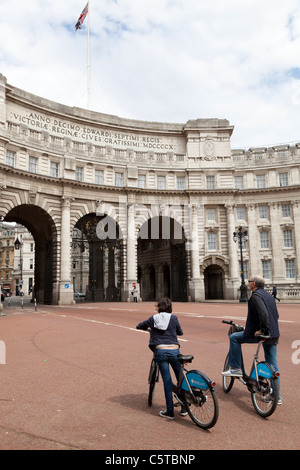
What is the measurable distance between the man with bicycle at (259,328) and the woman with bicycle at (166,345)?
1.06 metres

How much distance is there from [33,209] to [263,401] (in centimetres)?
3478

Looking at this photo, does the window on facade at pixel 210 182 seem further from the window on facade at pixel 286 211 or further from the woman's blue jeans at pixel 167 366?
the woman's blue jeans at pixel 167 366

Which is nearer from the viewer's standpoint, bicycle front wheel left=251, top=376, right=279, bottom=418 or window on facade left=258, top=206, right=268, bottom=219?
bicycle front wheel left=251, top=376, right=279, bottom=418

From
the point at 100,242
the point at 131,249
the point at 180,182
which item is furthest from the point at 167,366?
the point at 180,182

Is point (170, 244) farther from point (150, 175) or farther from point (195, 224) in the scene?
point (150, 175)

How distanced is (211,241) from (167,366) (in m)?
37.2

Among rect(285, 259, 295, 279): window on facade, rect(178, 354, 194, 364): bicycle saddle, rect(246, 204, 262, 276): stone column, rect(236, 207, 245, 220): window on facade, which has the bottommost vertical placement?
rect(178, 354, 194, 364): bicycle saddle

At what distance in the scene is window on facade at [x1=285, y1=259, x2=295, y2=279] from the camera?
1624 inches

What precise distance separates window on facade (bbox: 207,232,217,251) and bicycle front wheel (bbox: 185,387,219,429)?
37.1 m

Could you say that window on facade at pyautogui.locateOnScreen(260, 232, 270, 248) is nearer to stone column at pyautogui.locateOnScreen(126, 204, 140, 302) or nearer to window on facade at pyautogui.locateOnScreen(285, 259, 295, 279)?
window on facade at pyautogui.locateOnScreen(285, 259, 295, 279)

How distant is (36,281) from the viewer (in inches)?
1645

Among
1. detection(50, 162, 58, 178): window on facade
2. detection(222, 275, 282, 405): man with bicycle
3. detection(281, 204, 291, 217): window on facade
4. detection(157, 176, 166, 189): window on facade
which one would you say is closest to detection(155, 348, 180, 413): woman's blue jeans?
detection(222, 275, 282, 405): man with bicycle

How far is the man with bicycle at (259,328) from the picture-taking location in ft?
18.1

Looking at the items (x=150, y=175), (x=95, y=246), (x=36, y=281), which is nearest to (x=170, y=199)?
(x=150, y=175)
